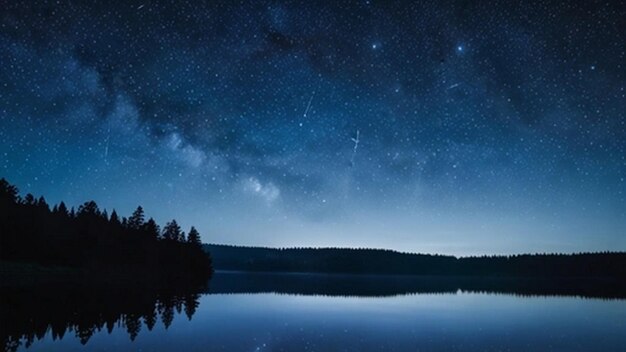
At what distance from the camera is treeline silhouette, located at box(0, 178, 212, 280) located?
2710 inches

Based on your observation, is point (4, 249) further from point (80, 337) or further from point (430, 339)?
point (430, 339)

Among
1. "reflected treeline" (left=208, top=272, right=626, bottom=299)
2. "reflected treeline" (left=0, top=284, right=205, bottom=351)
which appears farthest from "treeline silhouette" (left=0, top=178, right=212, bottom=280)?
"reflected treeline" (left=0, top=284, right=205, bottom=351)

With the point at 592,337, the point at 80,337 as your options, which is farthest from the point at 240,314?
the point at 592,337

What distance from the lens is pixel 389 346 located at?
2342 centimetres

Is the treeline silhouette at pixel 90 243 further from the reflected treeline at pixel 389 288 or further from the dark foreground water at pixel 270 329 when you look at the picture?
the dark foreground water at pixel 270 329

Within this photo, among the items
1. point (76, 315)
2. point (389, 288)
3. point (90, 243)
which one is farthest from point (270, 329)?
point (389, 288)

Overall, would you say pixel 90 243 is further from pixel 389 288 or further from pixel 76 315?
pixel 389 288

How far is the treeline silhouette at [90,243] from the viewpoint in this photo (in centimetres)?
6884

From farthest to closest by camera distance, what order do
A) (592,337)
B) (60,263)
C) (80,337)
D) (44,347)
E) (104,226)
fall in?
(104,226)
(60,263)
(592,337)
(80,337)
(44,347)

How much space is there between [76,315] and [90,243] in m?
53.4

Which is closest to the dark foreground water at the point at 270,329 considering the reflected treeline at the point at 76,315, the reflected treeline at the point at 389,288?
the reflected treeline at the point at 76,315

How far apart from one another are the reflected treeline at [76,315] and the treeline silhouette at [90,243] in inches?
1298

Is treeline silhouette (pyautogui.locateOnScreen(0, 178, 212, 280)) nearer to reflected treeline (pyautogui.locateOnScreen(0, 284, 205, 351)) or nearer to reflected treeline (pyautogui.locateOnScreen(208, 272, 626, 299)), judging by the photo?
reflected treeline (pyautogui.locateOnScreen(208, 272, 626, 299))

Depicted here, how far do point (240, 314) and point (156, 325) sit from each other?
10.6 metres
